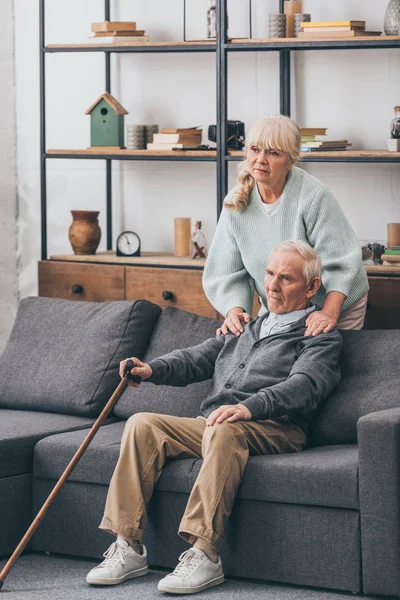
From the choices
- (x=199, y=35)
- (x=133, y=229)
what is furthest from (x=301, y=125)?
(x=133, y=229)

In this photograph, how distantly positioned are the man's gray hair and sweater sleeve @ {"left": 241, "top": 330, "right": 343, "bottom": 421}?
0.19 meters

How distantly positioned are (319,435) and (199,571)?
1.92 ft

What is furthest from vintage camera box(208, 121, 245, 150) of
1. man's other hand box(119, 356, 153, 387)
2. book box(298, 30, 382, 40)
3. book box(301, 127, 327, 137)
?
man's other hand box(119, 356, 153, 387)

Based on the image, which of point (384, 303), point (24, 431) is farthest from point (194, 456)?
point (384, 303)

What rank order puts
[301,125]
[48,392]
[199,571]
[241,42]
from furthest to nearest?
[301,125] < [241,42] < [48,392] < [199,571]

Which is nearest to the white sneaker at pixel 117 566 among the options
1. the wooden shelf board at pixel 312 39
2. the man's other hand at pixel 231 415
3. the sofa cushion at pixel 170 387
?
the man's other hand at pixel 231 415

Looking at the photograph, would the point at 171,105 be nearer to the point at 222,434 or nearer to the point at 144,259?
the point at 144,259

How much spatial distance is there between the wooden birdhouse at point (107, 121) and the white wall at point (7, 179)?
61 centimetres

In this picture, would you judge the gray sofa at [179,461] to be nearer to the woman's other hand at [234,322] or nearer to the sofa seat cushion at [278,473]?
the sofa seat cushion at [278,473]

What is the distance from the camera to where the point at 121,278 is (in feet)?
16.0

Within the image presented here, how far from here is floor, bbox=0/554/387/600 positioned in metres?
3.17

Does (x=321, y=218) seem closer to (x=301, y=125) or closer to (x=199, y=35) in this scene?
(x=301, y=125)

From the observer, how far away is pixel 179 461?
338cm

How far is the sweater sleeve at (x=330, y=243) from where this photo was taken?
3756 mm
